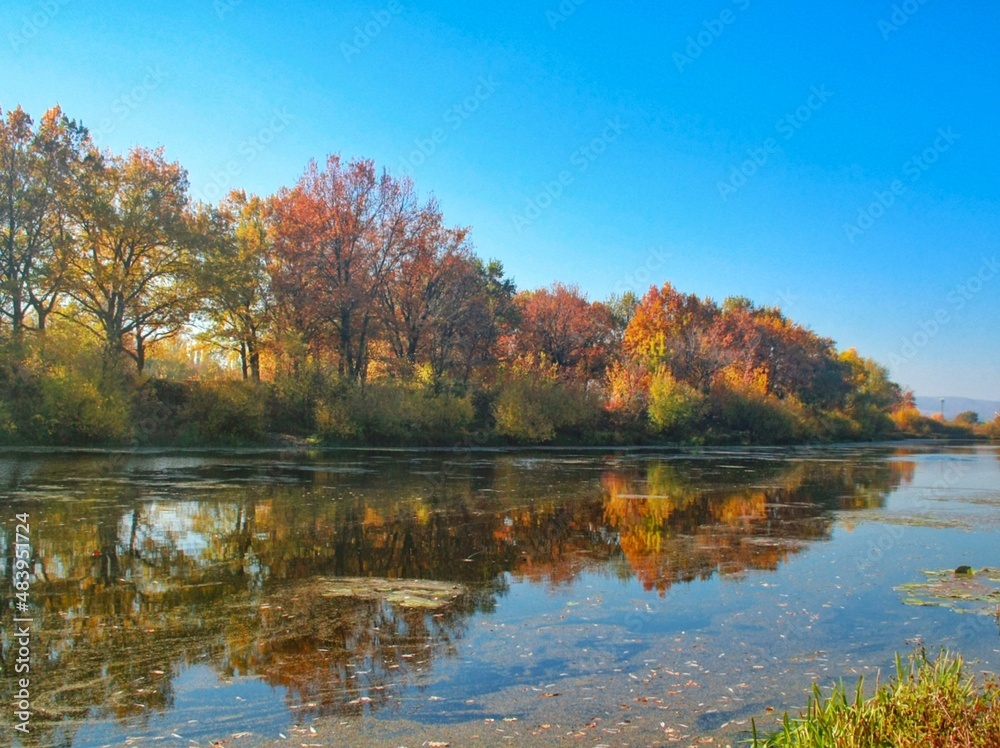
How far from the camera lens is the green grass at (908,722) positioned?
4547mm

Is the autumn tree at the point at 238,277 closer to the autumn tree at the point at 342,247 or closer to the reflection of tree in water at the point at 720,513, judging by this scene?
the autumn tree at the point at 342,247

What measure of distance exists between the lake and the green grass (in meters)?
1.27

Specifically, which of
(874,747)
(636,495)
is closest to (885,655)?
(874,747)

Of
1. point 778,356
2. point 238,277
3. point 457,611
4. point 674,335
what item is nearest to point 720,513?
point 457,611

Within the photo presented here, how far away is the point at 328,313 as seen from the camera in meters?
46.3

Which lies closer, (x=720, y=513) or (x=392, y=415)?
(x=720, y=513)

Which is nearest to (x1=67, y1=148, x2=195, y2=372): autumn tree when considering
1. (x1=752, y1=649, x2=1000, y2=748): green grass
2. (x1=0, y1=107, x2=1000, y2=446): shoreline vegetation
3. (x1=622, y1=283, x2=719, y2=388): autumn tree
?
(x1=0, y1=107, x2=1000, y2=446): shoreline vegetation

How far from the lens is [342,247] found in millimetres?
45969

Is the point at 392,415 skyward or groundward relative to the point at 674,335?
groundward

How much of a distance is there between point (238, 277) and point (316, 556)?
3330cm

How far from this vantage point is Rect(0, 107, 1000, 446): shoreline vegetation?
119 feet

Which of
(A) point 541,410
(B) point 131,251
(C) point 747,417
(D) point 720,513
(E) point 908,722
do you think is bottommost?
(D) point 720,513

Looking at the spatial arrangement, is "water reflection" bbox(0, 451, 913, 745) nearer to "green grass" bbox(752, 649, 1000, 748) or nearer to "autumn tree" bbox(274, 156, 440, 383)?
"green grass" bbox(752, 649, 1000, 748)

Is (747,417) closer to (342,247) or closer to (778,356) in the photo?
(778,356)
